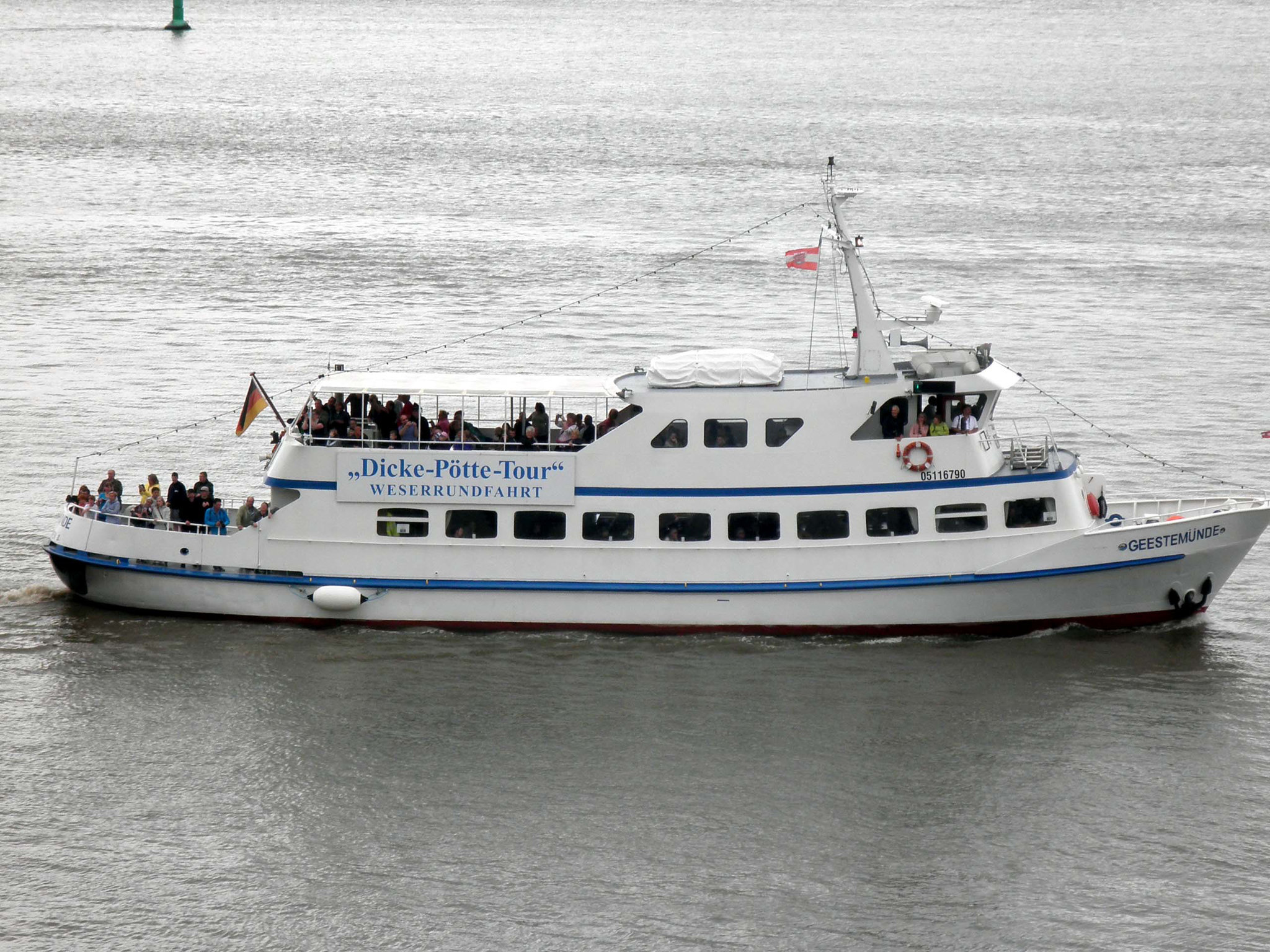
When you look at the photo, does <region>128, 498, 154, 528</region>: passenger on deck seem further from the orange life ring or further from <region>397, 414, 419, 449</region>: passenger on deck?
the orange life ring

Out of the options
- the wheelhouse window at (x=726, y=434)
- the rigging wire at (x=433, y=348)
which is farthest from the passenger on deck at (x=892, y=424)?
the rigging wire at (x=433, y=348)

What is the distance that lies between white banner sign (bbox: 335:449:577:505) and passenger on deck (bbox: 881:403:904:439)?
5.77 metres

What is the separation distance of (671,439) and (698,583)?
2708 mm

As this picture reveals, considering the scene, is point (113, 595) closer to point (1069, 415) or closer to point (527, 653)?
point (527, 653)

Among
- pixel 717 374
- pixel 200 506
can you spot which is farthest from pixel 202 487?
pixel 717 374

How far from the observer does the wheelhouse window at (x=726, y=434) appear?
30594 mm

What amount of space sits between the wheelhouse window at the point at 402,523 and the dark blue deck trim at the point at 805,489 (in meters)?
2.28

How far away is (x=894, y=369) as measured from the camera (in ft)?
102

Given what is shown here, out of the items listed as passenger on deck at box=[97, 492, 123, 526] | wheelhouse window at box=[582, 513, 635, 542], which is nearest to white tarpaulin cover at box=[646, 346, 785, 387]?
wheelhouse window at box=[582, 513, 635, 542]

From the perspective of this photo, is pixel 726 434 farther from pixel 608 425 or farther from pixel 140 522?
pixel 140 522

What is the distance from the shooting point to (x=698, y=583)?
30.7 metres

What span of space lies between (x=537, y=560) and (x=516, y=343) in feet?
79.2

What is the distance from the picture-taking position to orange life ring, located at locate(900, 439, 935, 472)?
3028 cm

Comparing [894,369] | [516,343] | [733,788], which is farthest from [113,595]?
[516,343]
